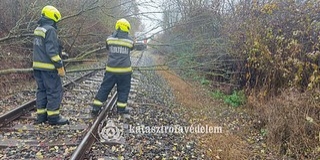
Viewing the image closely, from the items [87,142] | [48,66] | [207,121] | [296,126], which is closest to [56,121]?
[48,66]

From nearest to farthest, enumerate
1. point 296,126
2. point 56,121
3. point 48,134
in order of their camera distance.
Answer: point 48,134, point 296,126, point 56,121

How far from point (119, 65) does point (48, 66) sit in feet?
4.62

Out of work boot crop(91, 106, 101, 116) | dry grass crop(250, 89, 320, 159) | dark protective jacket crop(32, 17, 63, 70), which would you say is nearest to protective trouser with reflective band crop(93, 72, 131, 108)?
work boot crop(91, 106, 101, 116)

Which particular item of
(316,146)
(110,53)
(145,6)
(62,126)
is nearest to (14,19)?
(145,6)

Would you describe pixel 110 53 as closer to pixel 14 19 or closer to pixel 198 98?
pixel 198 98

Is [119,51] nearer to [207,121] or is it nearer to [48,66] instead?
[48,66]

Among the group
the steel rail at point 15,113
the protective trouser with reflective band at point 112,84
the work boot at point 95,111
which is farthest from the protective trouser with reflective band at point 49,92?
the protective trouser with reflective band at point 112,84

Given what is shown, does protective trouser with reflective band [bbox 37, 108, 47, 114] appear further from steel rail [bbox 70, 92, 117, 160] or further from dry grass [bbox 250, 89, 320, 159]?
dry grass [bbox 250, 89, 320, 159]

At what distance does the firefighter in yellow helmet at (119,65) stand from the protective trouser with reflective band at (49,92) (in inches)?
32.6

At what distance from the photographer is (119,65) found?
545 cm

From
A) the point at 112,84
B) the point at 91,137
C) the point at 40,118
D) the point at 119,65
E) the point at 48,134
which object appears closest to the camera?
the point at 91,137

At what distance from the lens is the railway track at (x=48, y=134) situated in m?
3.51

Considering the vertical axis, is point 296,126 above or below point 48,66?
below

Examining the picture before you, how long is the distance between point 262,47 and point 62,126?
17.6 ft
